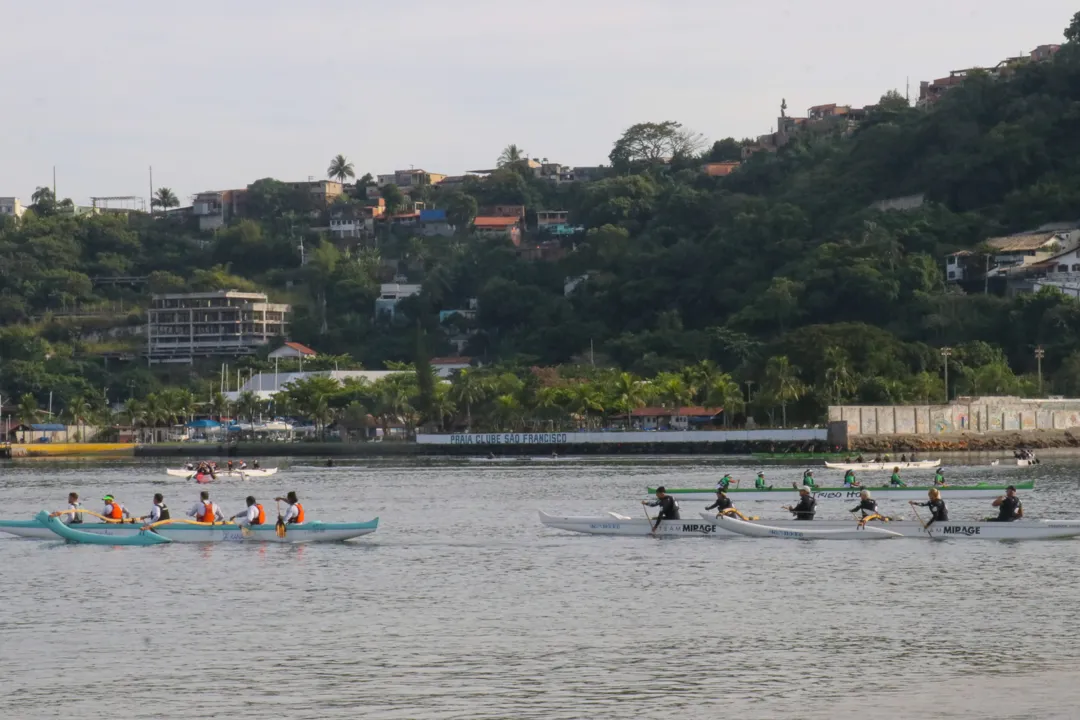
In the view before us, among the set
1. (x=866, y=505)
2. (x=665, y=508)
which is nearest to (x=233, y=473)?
(x=665, y=508)

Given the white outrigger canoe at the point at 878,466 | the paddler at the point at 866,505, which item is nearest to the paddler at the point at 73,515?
the paddler at the point at 866,505

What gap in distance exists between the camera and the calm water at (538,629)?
1002 inches

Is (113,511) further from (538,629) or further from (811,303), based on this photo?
(811,303)

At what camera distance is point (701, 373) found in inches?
5635

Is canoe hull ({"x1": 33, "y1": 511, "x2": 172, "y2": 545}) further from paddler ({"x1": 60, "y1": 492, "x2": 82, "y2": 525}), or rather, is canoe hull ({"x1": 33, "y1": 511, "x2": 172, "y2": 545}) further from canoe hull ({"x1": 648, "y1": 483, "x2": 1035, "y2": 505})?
canoe hull ({"x1": 648, "y1": 483, "x2": 1035, "y2": 505})

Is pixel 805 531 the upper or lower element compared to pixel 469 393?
lower

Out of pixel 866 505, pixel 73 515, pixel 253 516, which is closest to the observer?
pixel 866 505

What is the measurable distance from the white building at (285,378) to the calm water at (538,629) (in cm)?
11924

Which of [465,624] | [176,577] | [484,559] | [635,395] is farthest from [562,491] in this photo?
[635,395]

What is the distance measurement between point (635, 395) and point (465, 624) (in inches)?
4361

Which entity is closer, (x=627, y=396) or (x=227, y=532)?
(x=227, y=532)

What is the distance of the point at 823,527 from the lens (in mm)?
46531

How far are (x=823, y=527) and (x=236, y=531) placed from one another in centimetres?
1743

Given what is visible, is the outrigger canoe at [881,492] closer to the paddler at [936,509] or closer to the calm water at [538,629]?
the calm water at [538,629]
